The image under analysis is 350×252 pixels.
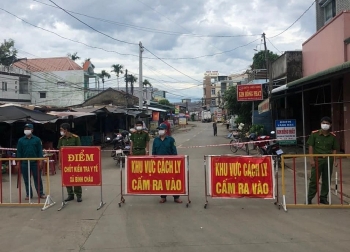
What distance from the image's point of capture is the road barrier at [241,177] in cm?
696

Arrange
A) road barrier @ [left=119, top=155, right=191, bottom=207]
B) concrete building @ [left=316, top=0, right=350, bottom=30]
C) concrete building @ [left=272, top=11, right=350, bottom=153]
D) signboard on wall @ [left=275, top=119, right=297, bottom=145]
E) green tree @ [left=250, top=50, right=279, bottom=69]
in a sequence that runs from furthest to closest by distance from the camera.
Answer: green tree @ [left=250, top=50, right=279, bottom=69]
concrete building @ [left=316, top=0, right=350, bottom=30]
signboard on wall @ [left=275, top=119, right=297, bottom=145]
concrete building @ [left=272, top=11, right=350, bottom=153]
road barrier @ [left=119, top=155, right=191, bottom=207]

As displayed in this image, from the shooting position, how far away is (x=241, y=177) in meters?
7.01

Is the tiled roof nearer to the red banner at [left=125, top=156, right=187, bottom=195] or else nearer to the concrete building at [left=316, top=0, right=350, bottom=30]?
the concrete building at [left=316, top=0, right=350, bottom=30]

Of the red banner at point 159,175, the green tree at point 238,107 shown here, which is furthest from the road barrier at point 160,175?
the green tree at point 238,107

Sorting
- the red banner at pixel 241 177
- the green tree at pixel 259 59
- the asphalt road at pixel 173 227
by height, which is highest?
the green tree at pixel 259 59

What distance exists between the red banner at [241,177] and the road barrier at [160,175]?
58 cm

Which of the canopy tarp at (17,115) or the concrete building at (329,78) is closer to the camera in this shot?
the canopy tarp at (17,115)

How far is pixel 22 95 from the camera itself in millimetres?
45500

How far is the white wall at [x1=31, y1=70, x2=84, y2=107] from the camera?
4922cm

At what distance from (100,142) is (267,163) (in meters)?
18.9

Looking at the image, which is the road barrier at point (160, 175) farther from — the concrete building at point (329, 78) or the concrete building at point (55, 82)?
the concrete building at point (55, 82)

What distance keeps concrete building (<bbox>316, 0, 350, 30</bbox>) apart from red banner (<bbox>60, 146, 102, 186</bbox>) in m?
13.5

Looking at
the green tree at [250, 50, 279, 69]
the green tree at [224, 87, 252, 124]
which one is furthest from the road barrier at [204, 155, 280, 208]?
the green tree at [250, 50, 279, 69]

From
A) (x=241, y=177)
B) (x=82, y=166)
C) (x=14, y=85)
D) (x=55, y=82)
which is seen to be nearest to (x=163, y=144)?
(x=82, y=166)
